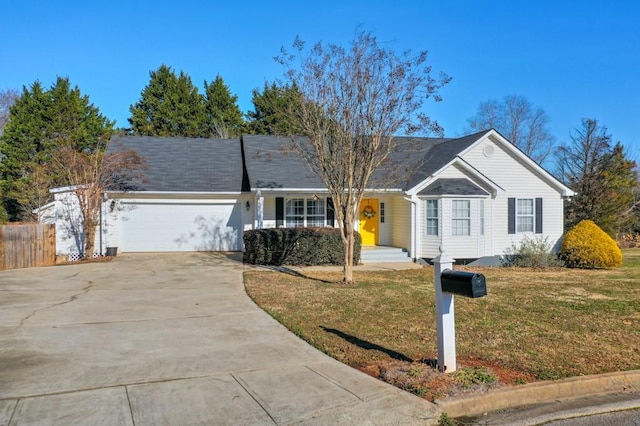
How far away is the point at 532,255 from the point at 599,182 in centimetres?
842

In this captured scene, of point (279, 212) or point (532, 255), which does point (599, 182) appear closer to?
point (532, 255)

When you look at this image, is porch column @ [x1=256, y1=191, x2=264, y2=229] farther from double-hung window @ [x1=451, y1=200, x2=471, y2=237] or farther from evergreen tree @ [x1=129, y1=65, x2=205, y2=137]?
evergreen tree @ [x1=129, y1=65, x2=205, y2=137]

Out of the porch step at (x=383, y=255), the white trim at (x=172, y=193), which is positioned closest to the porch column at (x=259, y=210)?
the white trim at (x=172, y=193)

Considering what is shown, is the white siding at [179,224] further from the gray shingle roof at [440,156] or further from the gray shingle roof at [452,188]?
the gray shingle roof at [452,188]

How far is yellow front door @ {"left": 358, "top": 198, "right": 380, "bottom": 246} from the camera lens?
19.4 metres

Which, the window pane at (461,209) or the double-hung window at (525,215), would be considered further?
the double-hung window at (525,215)

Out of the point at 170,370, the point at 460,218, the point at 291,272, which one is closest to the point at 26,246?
the point at 291,272

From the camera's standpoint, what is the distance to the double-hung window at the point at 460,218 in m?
17.3

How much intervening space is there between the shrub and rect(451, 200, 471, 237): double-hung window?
84.5 inches

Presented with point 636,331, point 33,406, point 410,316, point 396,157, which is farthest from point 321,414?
point 396,157

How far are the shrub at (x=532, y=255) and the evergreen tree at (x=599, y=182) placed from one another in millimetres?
4903

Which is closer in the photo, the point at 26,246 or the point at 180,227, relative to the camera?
the point at 26,246

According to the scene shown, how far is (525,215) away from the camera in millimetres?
18859

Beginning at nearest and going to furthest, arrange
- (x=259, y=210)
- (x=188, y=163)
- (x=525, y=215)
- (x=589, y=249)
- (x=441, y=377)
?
(x=441, y=377) → (x=589, y=249) → (x=259, y=210) → (x=525, y=215) → (x=188, y=163)
